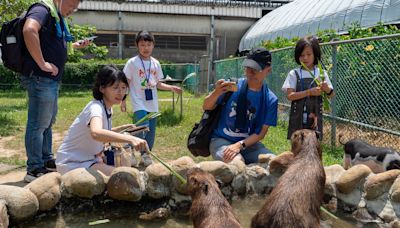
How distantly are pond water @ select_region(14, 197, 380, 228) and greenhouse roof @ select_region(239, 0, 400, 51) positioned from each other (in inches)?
410

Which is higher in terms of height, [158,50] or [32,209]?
[158,50]

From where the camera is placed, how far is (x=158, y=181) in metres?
3.46

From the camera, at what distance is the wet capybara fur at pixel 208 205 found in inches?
91.3

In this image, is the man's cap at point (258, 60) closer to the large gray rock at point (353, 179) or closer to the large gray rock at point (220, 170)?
the large gray rock at point (220, 170)

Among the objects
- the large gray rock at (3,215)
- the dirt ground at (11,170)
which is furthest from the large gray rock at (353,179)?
the dirt ground at (11,170)

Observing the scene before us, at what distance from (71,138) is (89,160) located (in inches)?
9.9

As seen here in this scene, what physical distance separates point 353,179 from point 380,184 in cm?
21

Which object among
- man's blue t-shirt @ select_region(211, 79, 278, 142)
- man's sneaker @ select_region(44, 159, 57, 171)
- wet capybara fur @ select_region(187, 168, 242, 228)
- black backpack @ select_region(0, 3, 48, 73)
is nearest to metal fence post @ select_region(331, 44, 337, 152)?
man's blue t-shirt @ select_region(211, 79, 278, 142)

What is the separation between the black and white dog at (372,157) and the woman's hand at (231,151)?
137 centimetres

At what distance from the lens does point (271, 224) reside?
2439mm

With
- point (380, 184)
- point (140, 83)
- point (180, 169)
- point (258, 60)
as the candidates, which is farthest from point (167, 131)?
point (380, 184)

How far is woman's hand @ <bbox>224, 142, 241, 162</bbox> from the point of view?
3854 millimetres

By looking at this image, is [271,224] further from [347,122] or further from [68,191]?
[347,122]

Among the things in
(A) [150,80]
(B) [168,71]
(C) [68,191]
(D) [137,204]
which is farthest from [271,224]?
(B) [168,71]
